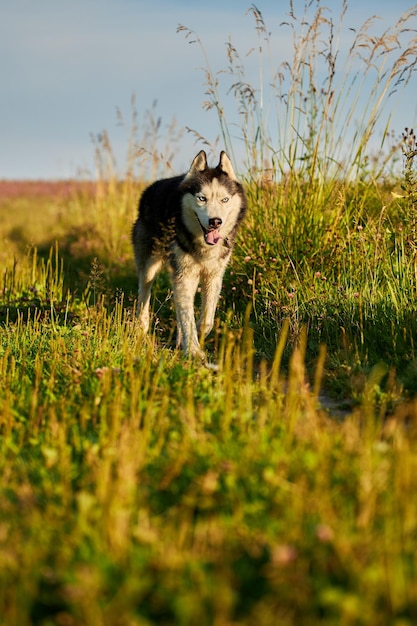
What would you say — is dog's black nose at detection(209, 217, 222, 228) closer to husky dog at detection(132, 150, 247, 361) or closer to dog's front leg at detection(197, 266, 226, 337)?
husky dog at detection(132, 150, 247, 361)

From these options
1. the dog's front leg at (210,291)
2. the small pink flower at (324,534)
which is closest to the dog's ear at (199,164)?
the dog's front leg at (210,291)

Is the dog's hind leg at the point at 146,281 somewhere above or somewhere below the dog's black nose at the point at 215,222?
below

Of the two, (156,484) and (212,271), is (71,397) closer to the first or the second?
(156,484)

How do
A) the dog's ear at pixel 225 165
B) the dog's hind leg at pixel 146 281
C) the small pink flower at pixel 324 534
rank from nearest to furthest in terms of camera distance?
the small pink flower at pixel 324 534 < the dog's ear at pixel 225 165 < the dog's hind leg at pixel 146 281

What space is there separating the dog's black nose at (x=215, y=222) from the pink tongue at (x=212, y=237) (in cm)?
20

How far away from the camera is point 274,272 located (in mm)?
6473

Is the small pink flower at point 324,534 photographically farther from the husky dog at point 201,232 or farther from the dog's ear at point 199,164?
the dog's ear at point 199,164

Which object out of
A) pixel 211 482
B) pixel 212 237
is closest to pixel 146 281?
pixel 212 237

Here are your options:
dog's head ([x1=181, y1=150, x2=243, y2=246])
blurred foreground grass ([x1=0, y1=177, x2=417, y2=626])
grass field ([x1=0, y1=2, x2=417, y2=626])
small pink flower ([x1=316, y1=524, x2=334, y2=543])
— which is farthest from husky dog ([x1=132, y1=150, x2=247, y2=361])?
small pink flower ([x1=316, y1=524, x2=334, y2=543])

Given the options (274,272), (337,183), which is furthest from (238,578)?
(337,183)

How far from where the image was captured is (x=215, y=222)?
5586 millimetres

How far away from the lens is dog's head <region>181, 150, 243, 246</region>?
18.7 feet

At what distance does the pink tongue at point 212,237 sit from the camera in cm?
580

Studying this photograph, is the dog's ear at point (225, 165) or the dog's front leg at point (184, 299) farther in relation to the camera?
the dog's ear at point (225, 165)
